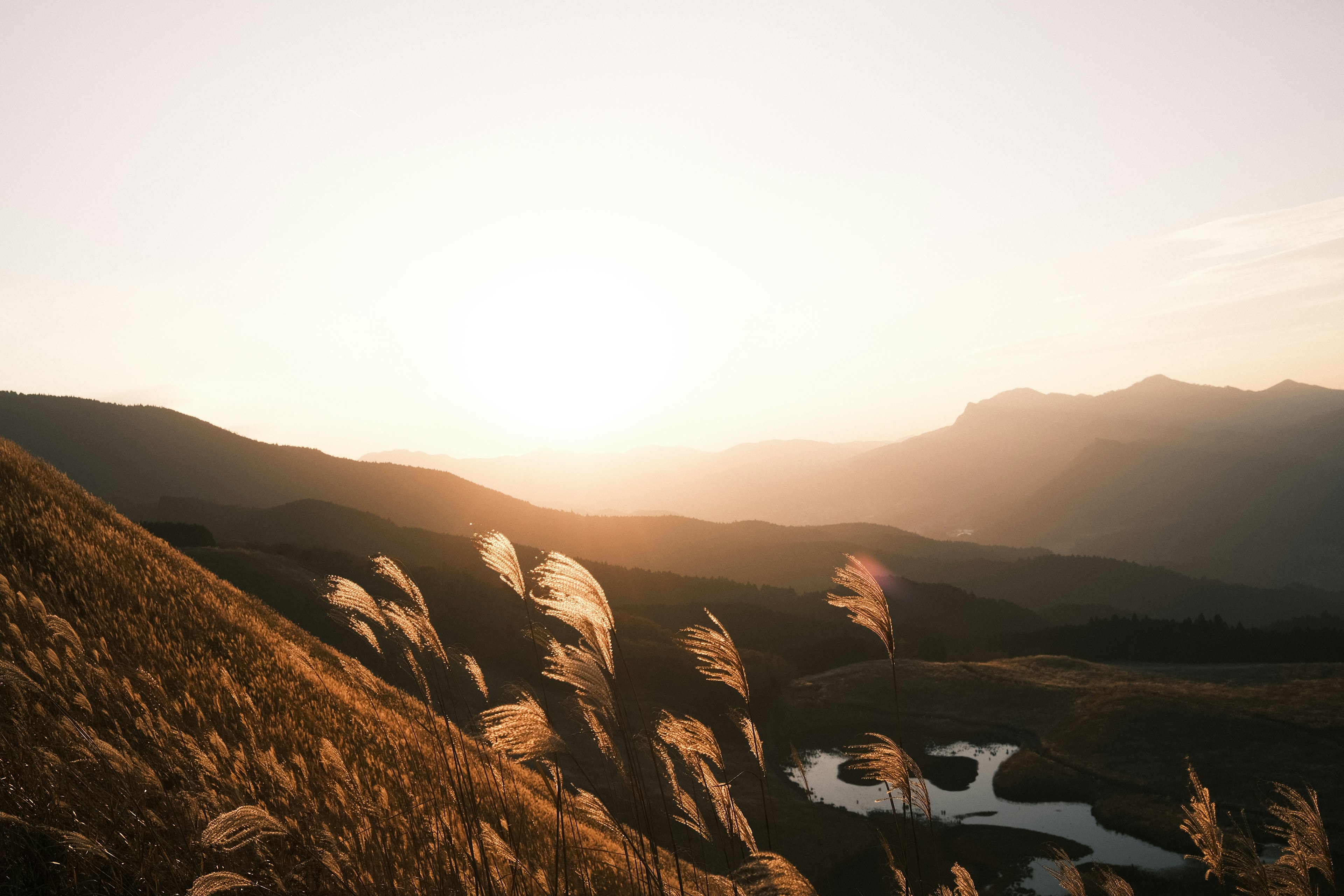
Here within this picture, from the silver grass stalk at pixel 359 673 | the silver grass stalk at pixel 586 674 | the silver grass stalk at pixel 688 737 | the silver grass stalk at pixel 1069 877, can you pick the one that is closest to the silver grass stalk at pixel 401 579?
the silver grass stalk at pixel 586 674

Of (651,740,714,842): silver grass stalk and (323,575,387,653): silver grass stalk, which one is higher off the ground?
(323,575,387,653): silver grass stalk

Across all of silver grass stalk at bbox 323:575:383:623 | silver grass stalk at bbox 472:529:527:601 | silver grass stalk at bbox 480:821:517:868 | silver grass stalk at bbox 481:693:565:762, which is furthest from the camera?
silver grass stalk at bbox 323:575:383:623

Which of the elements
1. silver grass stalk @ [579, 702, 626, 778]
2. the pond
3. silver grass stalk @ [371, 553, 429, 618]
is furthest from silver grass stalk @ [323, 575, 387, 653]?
the pond

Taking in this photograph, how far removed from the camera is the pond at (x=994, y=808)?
2144cm

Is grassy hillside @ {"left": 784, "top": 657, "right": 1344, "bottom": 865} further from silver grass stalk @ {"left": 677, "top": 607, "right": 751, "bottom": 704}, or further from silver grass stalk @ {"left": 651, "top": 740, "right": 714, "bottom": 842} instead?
silver grass stalk @ {"left": 677, "top": 607, "right": 751, "bottom": 704}

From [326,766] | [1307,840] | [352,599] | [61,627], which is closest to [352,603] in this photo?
[352,599]

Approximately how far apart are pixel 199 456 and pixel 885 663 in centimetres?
9968

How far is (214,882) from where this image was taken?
2.02m

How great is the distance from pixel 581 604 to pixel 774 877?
1677 millimetres

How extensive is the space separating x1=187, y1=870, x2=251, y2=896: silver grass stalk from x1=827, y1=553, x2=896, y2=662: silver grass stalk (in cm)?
268

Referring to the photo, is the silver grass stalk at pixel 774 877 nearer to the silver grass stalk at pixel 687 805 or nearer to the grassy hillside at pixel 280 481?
the silver grass stalk at pixel 687 805

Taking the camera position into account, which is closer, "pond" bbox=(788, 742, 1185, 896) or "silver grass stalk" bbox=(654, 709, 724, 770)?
"silver grass stalk" bbox=(654, 709, 724, 770)

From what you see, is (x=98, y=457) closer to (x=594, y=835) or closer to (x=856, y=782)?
(x=856, y=782)

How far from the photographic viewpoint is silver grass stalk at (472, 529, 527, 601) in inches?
143
